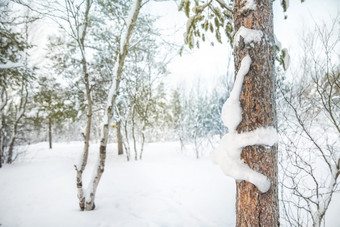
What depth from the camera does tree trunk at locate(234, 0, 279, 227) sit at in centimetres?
104

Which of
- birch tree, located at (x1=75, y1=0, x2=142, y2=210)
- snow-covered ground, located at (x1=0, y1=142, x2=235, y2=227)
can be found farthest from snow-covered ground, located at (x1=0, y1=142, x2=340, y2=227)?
birch tree, located at (x1=75, y1=0, x2=142, y2=210)

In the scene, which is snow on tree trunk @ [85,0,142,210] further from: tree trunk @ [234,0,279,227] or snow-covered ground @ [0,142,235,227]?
tree trunk @ [234,0,279,227]

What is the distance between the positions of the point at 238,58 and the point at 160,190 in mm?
4134

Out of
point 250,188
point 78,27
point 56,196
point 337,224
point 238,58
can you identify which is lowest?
point 337,224

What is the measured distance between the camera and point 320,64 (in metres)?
2.41

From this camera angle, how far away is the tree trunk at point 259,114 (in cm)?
104

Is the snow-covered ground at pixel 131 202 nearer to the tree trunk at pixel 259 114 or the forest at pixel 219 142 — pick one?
the forest at pixel 219 142

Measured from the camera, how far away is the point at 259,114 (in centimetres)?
106

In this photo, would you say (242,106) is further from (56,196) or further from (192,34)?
(56,196)

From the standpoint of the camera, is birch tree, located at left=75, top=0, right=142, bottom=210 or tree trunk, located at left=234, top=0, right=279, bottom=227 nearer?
tree trunk, located at left=234, top=0, right=279, bottom=227

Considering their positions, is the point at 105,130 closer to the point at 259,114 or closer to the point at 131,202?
the point at 131,202

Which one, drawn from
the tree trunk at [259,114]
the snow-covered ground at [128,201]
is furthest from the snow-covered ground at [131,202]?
the tree trunk at [259,114]

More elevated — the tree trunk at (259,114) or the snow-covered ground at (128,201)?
the tree trunk at (259,114)

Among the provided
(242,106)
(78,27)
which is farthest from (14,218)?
(242,106)
